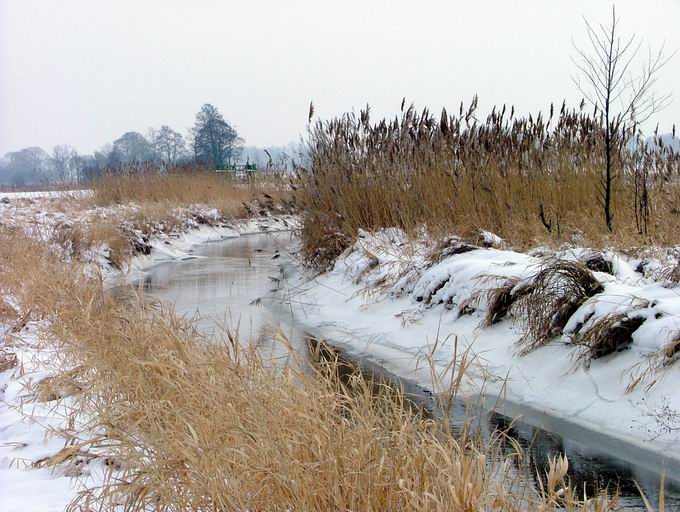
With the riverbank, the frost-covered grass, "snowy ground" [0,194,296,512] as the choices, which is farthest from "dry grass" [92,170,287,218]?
the riverbank

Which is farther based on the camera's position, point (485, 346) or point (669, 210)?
point (669, 210)

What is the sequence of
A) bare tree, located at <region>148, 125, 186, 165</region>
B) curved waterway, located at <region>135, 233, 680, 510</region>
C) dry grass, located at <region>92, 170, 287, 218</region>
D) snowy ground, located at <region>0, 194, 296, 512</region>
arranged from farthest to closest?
bare tree, located at <region>148, 125, 186, 165</region>, dry grass, located at <region>92, 170, 287, 218</region>, curved waterway, located at <region>135, 233, 680, 510</region>, snowy ground, located at <region>0, 194, 296, 512</region>

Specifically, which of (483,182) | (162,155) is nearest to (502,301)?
(483,182)

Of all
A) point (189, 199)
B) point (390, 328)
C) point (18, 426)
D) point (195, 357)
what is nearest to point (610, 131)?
point (390, 328)

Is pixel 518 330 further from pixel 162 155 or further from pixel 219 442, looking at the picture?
pixel 162 155

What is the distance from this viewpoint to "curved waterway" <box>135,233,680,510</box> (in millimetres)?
3594

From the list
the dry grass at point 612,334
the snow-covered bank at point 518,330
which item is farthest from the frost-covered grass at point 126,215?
the dry grass at point 612,334

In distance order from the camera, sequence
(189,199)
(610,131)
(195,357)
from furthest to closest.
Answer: (189,199) → (610,131) → (195,357)

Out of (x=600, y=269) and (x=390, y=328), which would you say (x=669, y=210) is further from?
(x=390, y=328)

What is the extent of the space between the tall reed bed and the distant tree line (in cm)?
220

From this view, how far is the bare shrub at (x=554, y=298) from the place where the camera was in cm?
528

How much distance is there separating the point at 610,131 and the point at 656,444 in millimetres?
5391

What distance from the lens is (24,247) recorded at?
897 cm

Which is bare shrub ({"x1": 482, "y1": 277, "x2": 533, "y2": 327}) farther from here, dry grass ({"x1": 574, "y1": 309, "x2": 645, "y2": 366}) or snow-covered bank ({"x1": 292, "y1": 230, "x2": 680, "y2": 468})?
dry grass ({"x1": 574, "y1": 309, "x2": 645, "y2": 366})
